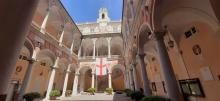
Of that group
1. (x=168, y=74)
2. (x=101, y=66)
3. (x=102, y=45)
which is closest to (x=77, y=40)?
(x=102, y=45)

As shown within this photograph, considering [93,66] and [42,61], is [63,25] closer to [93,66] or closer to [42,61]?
[42,61]

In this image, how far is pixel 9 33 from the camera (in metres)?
1.35

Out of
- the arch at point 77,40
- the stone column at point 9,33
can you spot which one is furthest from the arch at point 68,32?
the stone column at point 9,33

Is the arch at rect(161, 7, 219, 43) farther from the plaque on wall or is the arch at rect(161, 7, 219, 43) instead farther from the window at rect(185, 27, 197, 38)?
the plaque on wall

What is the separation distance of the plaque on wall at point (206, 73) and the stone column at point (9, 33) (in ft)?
24.4

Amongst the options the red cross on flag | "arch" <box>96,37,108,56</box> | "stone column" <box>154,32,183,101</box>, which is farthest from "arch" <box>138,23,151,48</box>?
"arch" <box>96,37,108,56</box>

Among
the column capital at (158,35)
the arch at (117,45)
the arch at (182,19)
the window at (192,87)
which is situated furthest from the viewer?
the arch at (117,45)

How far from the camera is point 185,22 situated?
23.2 ft

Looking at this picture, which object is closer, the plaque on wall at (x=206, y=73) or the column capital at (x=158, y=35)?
the column capital at (x=158, y=35)

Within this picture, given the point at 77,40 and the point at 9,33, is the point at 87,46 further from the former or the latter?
the point at 9,33

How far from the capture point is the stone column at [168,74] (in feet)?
14.8

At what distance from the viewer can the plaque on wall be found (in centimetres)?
573

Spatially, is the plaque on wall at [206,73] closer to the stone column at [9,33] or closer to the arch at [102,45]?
the stone column at [9,33]

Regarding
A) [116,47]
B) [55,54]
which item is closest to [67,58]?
[55,54]
